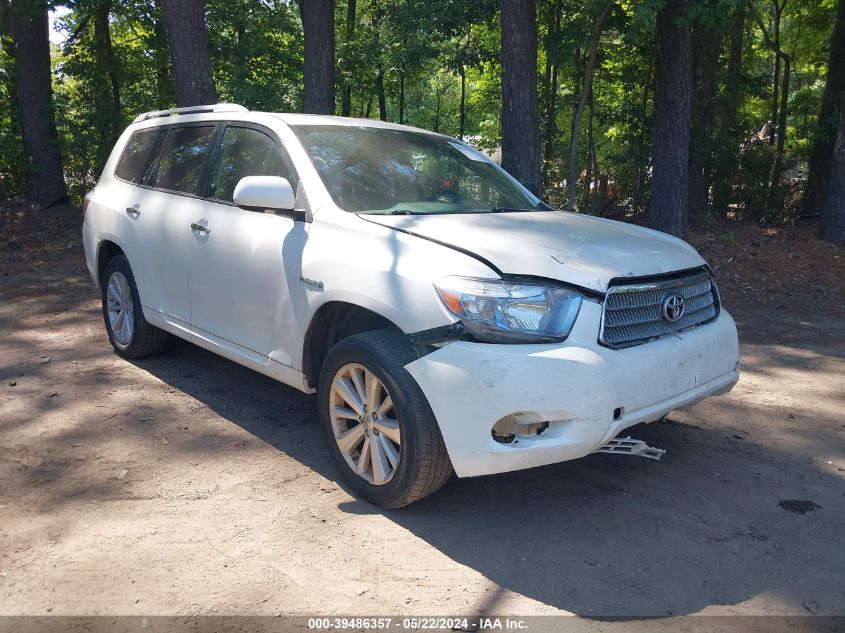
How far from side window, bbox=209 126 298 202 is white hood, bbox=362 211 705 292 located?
0.84 metres

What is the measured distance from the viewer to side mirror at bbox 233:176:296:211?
414cm

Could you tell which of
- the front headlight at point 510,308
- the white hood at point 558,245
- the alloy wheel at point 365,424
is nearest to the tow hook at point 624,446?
the front headlight at point 510,308

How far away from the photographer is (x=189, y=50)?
10.1 meters

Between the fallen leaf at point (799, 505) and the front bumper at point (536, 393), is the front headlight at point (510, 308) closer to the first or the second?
the front bumper at point (536, 393)

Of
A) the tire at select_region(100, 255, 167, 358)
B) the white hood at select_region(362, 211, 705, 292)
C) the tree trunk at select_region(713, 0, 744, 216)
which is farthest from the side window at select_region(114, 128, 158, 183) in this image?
the tree trunk at select_region(713, 0, 744, 216)

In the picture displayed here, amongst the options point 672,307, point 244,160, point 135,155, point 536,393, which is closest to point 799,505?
point 672,307

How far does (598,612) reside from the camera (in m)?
2.99

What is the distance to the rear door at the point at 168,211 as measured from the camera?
5.19 m

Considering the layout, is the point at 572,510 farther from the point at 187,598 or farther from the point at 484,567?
the point at 187,598

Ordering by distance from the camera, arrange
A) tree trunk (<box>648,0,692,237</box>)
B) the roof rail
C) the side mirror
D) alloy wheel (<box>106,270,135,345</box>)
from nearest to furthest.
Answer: the side mirror < the roof rail < alloy wheel (<box>106,270,135,345</box>) < tree trunk (<box>648,0,692,237</box>)

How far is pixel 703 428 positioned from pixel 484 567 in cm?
232

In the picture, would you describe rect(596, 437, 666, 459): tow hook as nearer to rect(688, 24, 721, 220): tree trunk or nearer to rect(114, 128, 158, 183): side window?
rect(114, 128, 158, 183): side window

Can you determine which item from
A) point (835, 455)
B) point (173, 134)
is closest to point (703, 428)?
point (835, 455)

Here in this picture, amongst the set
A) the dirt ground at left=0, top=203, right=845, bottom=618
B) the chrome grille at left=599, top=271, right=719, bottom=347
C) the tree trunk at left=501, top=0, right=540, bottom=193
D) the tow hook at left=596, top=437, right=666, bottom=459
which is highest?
the tree trunk at left=501, top=0, right=540, bottom=193
